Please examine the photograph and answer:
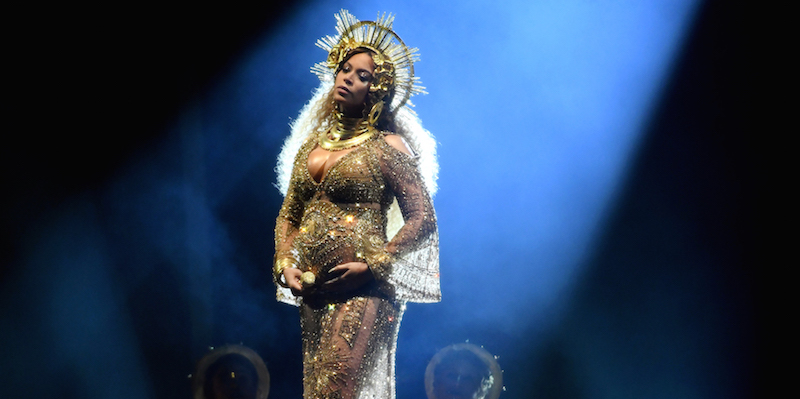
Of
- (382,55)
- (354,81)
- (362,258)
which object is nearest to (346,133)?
(354,81)

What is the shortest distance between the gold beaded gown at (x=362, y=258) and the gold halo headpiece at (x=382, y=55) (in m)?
0.25

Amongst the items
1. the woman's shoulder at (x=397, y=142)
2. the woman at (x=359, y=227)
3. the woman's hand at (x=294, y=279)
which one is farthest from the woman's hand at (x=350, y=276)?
the woman's shoulder at (x=397, y=142)

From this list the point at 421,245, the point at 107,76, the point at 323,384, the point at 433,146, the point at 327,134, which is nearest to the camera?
the point at 323,384

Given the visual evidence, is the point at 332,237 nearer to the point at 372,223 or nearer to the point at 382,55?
the point at 372,223

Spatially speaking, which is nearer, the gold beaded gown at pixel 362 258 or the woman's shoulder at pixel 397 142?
the gold beaded gown at pixel 362 258

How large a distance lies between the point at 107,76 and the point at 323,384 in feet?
7.63

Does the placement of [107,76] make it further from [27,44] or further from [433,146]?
[433,146]

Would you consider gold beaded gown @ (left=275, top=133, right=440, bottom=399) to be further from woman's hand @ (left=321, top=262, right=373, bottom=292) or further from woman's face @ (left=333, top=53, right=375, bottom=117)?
woman's face @ (left=333, top=53, right=375, bottom=117)

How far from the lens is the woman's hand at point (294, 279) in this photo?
91.7 inches

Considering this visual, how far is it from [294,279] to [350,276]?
237 millimetres

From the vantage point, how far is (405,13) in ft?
12.3

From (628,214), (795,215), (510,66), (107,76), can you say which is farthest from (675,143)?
(107,76)

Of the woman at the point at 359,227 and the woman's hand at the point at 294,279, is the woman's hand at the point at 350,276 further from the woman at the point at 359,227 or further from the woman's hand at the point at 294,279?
the woman's hand at the point at 294,279

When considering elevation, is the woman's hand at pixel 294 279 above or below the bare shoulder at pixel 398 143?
below
